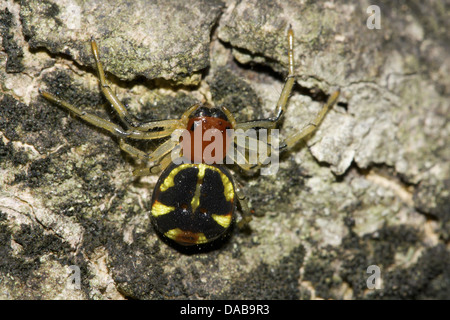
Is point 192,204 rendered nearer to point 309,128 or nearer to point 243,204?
point 243,204

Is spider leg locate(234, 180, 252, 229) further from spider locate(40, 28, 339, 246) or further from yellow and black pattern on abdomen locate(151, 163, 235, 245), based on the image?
yellow and black pattern on abdomen locate(151, 163, 235, 245)

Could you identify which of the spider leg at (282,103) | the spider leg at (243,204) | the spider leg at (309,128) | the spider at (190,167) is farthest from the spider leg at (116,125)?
Answer: the spider leg at (309,128)

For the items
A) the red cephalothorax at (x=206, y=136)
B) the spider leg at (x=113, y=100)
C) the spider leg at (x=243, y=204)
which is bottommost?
the spider leg at (x=243, y=204)

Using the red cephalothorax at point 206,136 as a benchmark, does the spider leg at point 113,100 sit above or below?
above

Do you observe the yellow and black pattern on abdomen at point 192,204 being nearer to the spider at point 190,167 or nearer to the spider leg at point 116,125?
the spider at point 190,167

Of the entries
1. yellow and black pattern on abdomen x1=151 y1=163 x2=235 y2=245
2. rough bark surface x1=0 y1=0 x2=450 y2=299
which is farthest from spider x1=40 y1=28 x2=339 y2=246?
rough bark surface x1=0 y1=0 x2=450 y2=299
